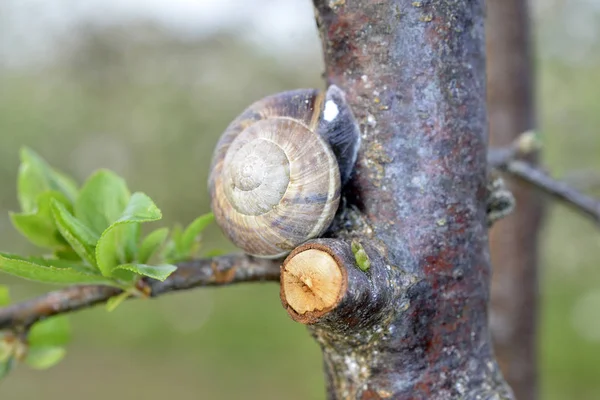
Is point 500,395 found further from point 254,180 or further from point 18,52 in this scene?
point 18,52

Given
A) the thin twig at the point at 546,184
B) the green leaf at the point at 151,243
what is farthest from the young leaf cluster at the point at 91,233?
the thin twig at the point at 546,184

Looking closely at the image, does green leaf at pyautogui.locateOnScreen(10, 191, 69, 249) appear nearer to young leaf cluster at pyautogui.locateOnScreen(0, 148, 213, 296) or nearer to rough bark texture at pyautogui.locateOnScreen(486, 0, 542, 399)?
young leaf cluster at pyautogui.locateOnScreen(0, 148, 213, 296)

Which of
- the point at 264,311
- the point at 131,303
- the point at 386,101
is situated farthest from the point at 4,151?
the point at 386,101

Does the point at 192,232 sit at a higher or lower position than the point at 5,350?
higher

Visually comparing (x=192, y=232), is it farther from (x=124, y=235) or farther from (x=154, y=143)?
(x=154, y=143)

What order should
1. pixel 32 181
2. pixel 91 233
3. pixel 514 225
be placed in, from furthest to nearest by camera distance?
pixel 514 225 < pixel 32 181 < pixel 91 233

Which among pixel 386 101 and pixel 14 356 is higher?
pixel 386 101

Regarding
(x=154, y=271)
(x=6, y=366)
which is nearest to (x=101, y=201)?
(x=154, y=271)
